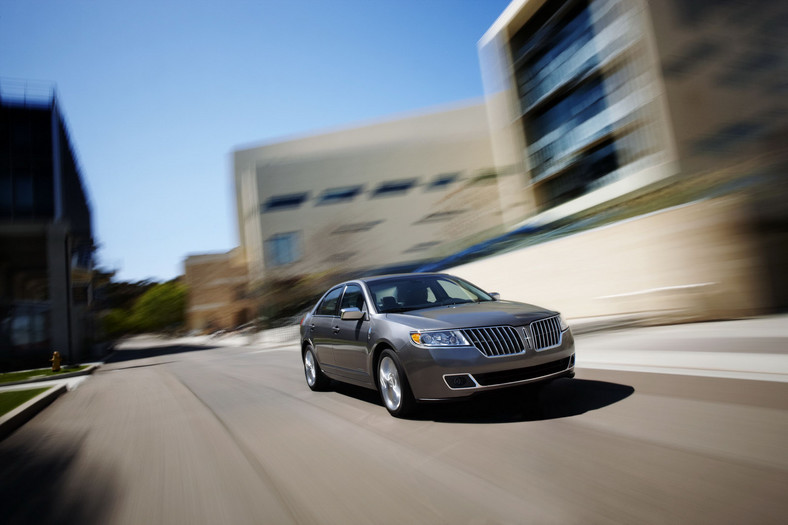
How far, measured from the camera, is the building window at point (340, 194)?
4978 cm

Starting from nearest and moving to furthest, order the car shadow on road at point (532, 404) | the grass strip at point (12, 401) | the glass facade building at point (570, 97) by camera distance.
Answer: the car shadow on road at point (532, 404) → the grass strip at point (12, 401) → the glass facade building at point (570, 97)

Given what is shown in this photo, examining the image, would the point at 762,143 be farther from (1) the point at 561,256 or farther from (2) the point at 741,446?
(2) the point at 741,446

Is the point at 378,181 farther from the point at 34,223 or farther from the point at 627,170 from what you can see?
the point at 627,170

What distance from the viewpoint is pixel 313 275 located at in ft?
127

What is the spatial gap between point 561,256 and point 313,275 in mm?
22837

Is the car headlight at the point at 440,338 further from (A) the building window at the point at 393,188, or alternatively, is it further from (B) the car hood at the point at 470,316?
(A) the building window at the point at 393,188

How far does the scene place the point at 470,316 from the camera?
5.39m

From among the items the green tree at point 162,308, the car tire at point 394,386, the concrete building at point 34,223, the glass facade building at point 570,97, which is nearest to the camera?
the car tire at point 394,386

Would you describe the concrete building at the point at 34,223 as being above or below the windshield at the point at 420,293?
above

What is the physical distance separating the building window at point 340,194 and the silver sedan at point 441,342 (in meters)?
43.3

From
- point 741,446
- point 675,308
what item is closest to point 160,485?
point 741,446

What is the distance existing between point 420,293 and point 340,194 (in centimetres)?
4388

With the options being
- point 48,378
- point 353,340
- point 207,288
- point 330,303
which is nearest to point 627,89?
point 330,303

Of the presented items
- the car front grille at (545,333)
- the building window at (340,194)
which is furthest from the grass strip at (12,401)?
the building window at (340,194)
